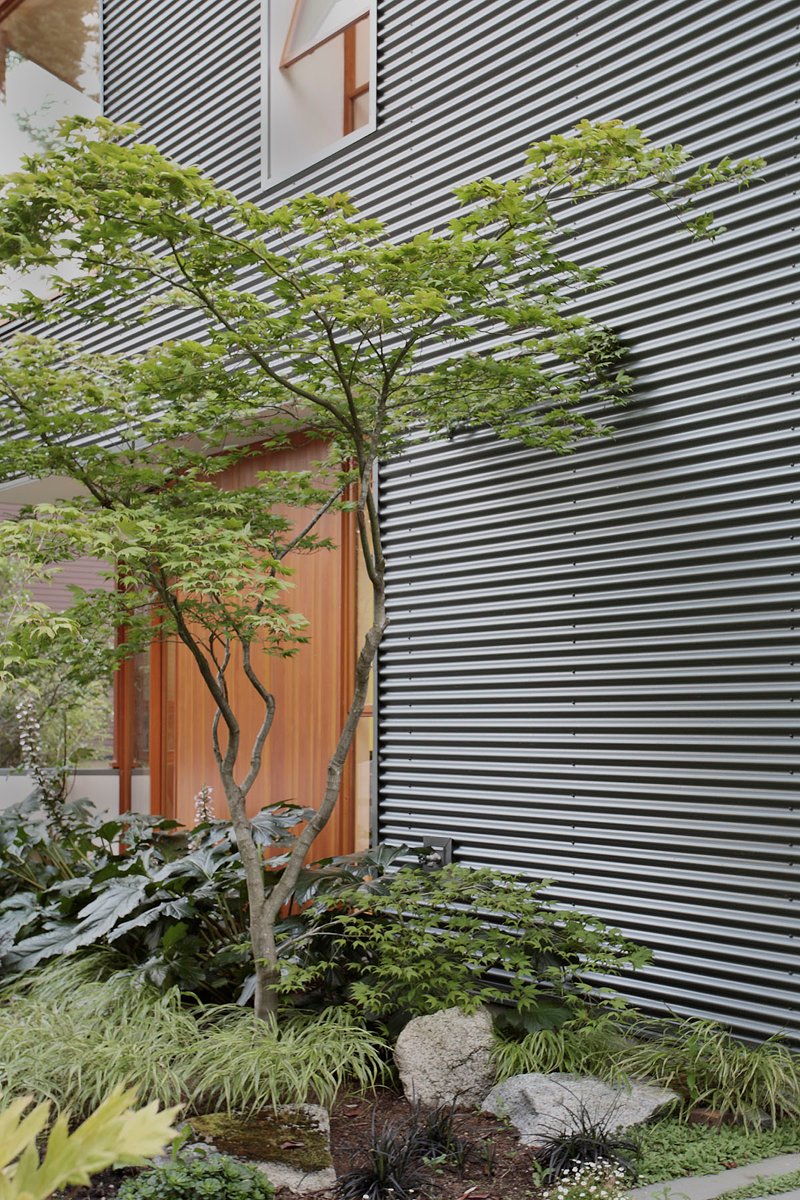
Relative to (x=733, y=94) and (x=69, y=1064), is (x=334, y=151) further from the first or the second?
(x=69, y=1064)

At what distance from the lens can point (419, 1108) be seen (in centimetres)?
406

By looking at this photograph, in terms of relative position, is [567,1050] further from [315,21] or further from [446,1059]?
[315,21]

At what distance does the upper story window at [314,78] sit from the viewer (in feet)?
24.1

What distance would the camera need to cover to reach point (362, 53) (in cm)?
734

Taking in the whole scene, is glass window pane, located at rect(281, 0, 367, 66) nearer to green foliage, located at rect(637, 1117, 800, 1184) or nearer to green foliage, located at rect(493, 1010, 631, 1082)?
green foliage, located at rect(493, 1010, 631, 1082)

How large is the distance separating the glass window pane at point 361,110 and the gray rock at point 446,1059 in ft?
17.4

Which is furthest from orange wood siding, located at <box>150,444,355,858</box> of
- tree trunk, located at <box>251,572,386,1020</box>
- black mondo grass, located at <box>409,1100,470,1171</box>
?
black mondo grass, located at <box>409,1100,470,1171</box>

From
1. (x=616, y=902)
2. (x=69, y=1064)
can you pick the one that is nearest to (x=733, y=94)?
(x=616, y=902)

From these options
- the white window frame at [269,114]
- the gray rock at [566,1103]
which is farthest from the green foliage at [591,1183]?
the white window frame at [269,114]

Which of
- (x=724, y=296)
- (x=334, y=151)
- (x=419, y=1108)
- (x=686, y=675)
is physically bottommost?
(x=419, y=1108)

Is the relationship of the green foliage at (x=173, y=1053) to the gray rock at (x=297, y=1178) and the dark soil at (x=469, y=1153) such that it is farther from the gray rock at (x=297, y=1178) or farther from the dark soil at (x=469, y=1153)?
the gray rock at (x=297, y=1178)

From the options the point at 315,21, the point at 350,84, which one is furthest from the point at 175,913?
the point at 315,21

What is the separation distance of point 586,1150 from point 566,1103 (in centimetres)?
33

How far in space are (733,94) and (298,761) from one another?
467 cm
